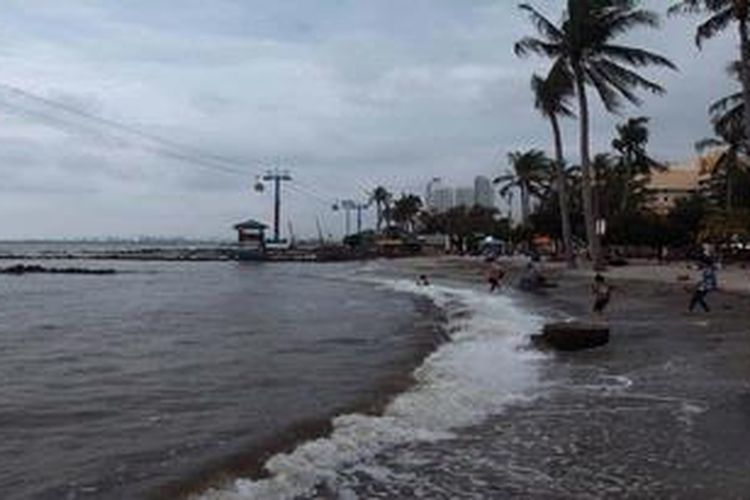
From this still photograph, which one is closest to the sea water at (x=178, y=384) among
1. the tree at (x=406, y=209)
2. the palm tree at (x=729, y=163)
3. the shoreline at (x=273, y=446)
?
the shoreline at (x=273, y=446)

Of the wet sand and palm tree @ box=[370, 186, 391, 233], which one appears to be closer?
the wet sand

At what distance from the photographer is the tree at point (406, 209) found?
16712cm

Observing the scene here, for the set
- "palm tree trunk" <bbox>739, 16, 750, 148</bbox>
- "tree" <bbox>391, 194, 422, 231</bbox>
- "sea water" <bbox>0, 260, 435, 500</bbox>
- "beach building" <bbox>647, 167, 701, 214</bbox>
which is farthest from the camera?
"tree" <bbox>391, 194, 422, 231</bbox>

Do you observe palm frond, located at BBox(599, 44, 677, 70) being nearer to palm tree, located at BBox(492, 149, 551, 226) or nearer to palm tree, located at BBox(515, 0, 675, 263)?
palm tree, located at BBox(515, 0, 675, 263)

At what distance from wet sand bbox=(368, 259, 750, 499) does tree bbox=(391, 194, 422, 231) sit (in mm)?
145353

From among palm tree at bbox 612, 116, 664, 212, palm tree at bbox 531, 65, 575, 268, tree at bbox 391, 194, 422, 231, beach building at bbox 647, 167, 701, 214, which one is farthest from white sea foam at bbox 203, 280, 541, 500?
tree at bbox 391, 194, 422, 231

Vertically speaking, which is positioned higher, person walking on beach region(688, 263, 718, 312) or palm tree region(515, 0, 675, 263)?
palm tree region(515, 0, 675, 263)

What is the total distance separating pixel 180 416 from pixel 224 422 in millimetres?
888

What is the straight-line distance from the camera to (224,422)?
14.9 m

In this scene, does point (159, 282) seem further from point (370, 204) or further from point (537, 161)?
point (370, 204)

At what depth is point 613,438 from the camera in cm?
1244

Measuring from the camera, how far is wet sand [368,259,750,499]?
33.4ft

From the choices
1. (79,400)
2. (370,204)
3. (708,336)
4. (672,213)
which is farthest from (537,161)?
(79,400)

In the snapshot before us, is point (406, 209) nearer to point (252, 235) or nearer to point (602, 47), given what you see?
point (252, 235)
